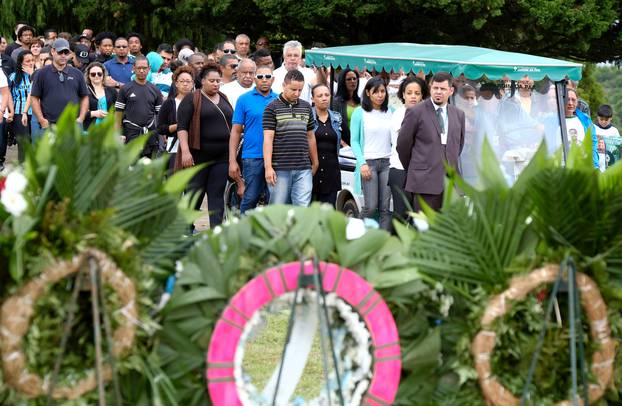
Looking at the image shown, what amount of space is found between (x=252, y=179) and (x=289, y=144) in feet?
2.16

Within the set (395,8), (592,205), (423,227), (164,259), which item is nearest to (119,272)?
(164,259)

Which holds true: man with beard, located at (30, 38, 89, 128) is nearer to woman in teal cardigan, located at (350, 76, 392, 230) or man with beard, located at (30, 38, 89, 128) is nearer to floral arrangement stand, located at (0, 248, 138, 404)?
woman in teal cardigan, located at (350, 76, 392, 230)

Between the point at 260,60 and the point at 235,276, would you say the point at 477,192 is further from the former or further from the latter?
the point at 260,60

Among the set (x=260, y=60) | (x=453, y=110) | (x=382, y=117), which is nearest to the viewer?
(x=453, y=110)

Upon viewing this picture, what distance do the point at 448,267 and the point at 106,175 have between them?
1.51m

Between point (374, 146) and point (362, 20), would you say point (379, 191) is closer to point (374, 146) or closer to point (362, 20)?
point (374, 146)

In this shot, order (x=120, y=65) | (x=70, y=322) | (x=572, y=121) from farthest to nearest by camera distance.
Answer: (x=120, y=65)
(x=572, y=121)
(x=70, y=322)

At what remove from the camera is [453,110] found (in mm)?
9852

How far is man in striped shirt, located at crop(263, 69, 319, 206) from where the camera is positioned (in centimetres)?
1014

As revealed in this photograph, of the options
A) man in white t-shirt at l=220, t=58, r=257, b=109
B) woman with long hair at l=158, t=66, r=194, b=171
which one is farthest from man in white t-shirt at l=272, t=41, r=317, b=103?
woman with long hair at l=158, t=66, r=194, b=171

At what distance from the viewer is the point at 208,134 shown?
413 inches

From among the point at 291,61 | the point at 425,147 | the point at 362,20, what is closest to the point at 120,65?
the point at 291,61

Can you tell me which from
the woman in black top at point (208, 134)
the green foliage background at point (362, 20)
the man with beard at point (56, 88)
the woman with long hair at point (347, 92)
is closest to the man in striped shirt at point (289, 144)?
the woman in black top at point (208, 134)

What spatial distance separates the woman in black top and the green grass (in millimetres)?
2290
